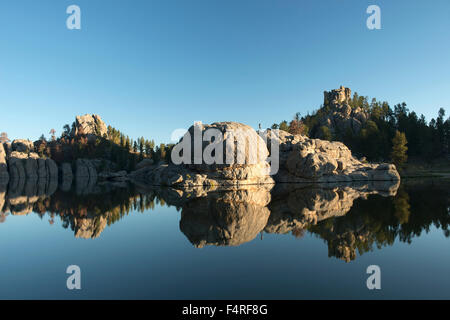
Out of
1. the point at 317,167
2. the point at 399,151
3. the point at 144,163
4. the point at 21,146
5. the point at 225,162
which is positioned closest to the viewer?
the point at 225,162

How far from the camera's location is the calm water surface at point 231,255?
6.60 m

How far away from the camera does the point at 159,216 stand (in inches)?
695

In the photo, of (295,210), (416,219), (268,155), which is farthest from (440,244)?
(268,155)

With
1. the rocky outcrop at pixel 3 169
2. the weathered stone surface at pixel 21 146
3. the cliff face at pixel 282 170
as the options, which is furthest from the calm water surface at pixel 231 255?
the weathered stone surface at pixel 21 146

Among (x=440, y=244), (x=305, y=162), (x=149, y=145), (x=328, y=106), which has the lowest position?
(x=440, y=244)

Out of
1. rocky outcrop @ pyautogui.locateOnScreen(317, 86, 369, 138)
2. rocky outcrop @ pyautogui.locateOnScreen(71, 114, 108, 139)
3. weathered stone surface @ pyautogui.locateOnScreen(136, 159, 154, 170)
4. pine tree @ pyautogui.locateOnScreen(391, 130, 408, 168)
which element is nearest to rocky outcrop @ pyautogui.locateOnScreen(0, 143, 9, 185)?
rocky outcrop @ pyautogui.locateOnScreen(71, 114, 108, 139)

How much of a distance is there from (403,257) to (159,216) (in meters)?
14.6

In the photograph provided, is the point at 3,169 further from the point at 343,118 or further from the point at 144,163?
the point at 343,118

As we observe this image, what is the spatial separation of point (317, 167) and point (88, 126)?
334 feet

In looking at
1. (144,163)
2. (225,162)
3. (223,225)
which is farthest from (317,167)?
(144,163)

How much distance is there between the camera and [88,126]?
107 meters

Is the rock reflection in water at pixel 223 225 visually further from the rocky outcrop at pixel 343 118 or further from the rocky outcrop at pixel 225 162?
the rocky outcrop at pixel 343 118

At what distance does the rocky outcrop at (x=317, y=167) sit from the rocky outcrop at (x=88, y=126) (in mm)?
83542
